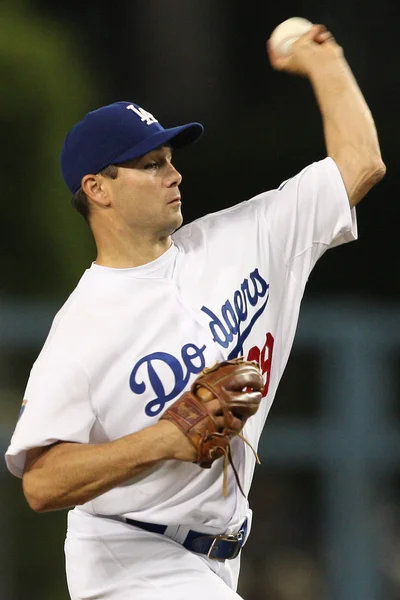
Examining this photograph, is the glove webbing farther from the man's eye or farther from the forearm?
the man's eye

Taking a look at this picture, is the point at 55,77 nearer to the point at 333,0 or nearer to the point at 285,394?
the point at 333,0

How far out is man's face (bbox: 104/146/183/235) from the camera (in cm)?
234

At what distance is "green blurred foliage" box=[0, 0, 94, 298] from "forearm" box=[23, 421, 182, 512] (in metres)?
3.04

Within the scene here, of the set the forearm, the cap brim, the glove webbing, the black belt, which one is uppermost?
the cap brim

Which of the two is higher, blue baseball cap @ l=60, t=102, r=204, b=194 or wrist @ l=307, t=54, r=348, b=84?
wrist @ l=307, t=54, r=348, b=84

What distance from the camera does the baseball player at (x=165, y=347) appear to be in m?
2.11

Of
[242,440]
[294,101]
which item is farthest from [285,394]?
[242,440]

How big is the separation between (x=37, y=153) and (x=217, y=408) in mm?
3518

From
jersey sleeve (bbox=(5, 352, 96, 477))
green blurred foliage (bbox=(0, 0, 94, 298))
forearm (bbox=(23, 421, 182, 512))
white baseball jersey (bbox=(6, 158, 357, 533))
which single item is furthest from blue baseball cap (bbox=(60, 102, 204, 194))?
green blurred foliage (bbox=(0, 0, 94, 298))

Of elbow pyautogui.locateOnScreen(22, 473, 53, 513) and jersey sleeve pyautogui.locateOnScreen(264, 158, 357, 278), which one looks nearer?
elbow pyautogui.locateOnScreen(22, 473, 53, 513)

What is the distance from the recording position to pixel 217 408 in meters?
2.06

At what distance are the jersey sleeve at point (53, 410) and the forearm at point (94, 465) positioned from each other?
0.04 m

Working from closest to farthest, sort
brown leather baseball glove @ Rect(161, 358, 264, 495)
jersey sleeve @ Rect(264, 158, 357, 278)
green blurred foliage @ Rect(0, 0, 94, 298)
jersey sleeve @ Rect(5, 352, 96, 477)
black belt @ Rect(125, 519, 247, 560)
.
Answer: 1. brown leather baseball glove @ Rect(161, 358, 264, 495)
2. jersey sleeve @ Rect(5, 352, 96, 477)
3. black belt @ Rect(125, 519, 247, 560)
4. jersey sleeve @ Rect(264, 158, 357, 278)
5. green blurred foliage @ Rect(0, 0, 94, 298)

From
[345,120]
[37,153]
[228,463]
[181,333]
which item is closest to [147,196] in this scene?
[181,333]
